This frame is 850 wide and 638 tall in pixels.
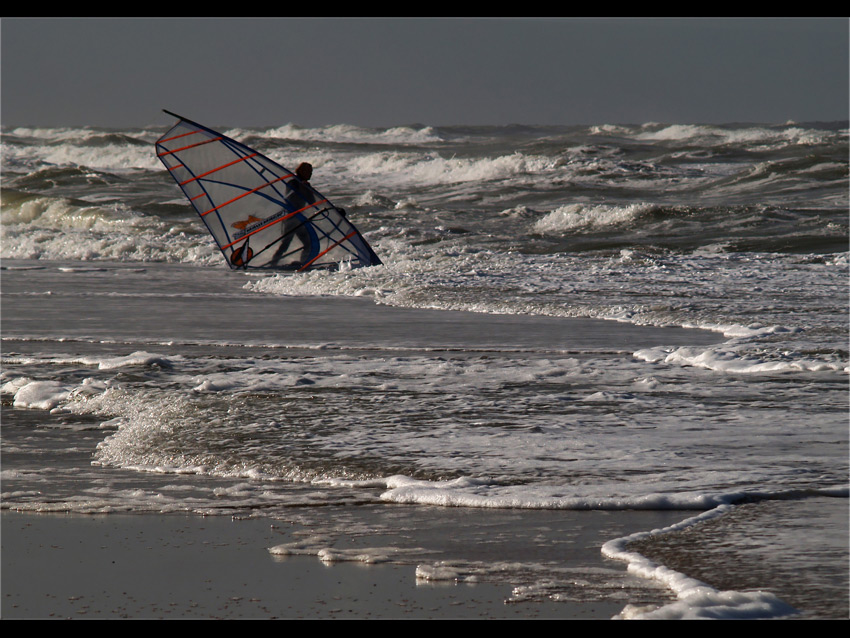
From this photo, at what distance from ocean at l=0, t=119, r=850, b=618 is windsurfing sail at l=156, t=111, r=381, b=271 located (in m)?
0.60

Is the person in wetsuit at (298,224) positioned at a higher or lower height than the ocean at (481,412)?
higher

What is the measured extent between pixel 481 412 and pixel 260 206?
7.96 m

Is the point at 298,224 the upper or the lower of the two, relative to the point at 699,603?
upper

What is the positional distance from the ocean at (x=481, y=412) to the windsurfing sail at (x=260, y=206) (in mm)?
599

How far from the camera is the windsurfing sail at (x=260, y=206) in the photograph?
11523mm

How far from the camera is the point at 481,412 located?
423 cm

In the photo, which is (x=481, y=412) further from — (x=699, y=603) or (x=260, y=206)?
(x=260, y=206)

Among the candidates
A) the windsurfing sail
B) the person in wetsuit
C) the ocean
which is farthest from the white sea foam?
the person in wetsuit

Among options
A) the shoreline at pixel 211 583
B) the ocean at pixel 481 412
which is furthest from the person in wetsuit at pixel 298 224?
the shoreline at pixel 211 583

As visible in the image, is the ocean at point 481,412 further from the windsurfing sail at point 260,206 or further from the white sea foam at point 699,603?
the windsurfing sail at point 260,206

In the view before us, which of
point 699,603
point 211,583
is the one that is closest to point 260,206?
point 211,583

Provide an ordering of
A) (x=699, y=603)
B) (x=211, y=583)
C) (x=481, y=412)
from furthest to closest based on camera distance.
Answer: (x=481, y=412), (x=211, y=583), (x=699, y=603)

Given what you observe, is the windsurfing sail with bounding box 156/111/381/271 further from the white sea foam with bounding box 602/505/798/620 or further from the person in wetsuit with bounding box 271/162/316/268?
the white sea foam with bounding box 602/505/798/620

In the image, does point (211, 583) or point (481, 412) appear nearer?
point (211, 583)
